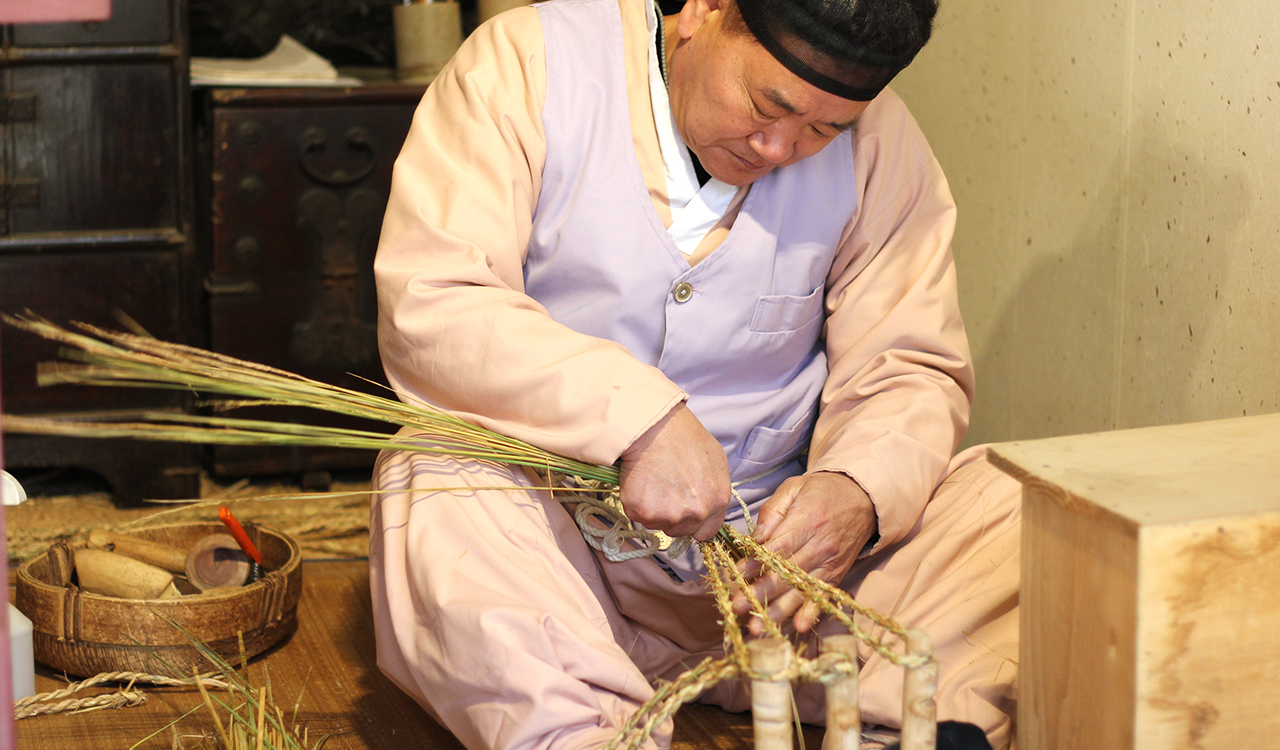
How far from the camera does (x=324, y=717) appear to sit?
162cm

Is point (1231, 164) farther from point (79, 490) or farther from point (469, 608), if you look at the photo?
point (79, 490)

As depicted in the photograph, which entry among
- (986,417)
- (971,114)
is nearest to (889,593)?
(986,417)

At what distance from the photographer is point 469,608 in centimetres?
126

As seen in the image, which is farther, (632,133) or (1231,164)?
(1231,164)

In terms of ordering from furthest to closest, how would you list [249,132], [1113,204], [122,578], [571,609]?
[249,132]
[1113,204]
[122,578]
[571,609]

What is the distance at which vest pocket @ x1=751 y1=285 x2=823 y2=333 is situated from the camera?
1.61 metres

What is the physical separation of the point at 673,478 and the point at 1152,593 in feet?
1.63

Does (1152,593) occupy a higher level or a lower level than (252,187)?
lower

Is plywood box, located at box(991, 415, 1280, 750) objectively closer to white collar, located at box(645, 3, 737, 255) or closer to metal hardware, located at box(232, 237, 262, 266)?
A: white collar, located at box(645, 3, 737, 255)

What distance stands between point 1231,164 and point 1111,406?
1.51 ft

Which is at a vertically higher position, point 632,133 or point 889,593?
point 632,133

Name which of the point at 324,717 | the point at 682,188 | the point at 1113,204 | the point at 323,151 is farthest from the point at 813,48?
the point at 323,151

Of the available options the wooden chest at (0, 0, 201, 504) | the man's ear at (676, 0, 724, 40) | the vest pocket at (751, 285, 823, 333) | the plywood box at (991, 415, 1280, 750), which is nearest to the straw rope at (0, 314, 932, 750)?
the plywood box at (991, 415, 1280, 750)

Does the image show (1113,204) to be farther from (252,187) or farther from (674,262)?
(252,187)
